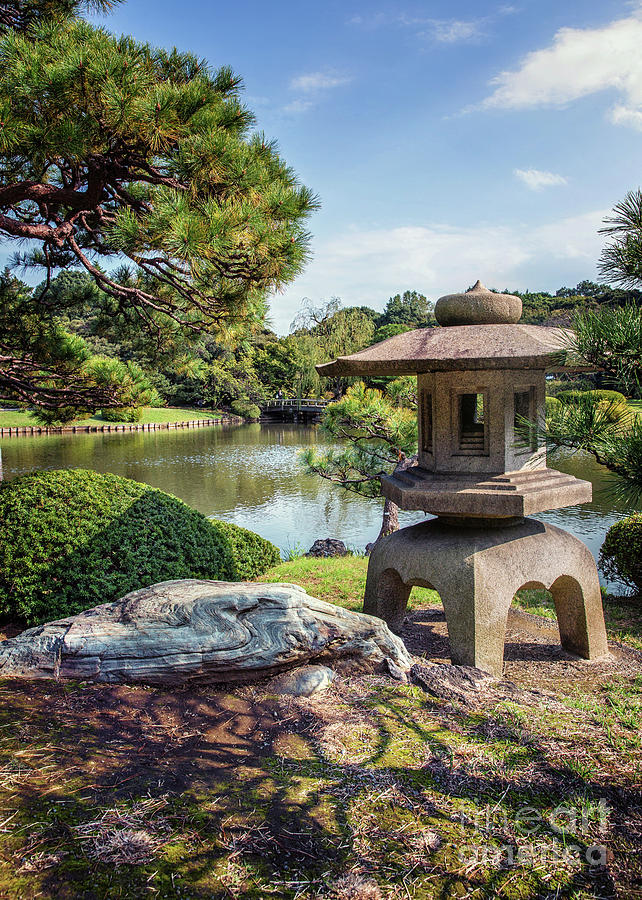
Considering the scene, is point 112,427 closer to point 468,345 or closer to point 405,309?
point 468,345

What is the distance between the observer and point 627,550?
6.12 m

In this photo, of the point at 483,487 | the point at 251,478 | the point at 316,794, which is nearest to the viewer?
the point at 316,794

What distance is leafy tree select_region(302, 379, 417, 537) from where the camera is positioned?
7098 millimetres

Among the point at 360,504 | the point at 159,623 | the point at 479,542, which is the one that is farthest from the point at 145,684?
the point at 360,504

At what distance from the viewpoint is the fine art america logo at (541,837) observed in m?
1.76

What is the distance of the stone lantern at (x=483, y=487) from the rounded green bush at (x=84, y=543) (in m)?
1.78

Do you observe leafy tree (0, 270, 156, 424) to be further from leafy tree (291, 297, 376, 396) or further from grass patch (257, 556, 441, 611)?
leafy tree (291, 297, 376, 396)

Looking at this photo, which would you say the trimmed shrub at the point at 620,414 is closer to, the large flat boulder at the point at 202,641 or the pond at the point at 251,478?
the pond at the point at 251,478

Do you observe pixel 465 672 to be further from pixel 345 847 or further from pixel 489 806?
pixel 345 847

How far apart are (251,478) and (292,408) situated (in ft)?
71.9

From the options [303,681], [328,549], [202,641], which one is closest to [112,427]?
[328,549]

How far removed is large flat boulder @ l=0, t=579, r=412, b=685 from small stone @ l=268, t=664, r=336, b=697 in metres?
0.05

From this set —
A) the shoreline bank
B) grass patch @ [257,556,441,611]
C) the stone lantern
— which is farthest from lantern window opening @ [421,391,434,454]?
the shoreline bank

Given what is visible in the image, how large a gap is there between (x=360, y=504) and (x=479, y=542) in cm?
987
